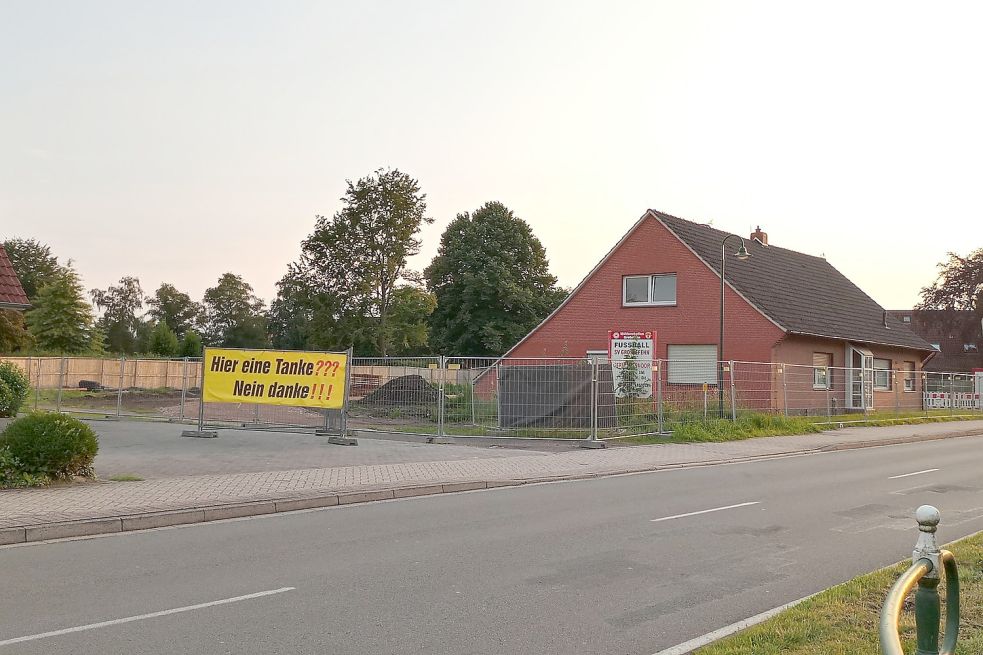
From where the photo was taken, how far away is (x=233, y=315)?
346ft

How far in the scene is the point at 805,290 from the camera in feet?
116

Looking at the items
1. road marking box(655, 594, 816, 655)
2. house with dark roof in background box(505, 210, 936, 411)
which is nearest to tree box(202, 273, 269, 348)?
house with dark roof in background box(505, 210, 936, 411)

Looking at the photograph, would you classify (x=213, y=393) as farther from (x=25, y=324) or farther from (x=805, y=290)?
(x=25, y=324)

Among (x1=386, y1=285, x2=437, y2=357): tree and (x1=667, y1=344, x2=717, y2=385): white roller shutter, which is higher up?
(x1=386, y1=285, x2=437, y2=357): tree

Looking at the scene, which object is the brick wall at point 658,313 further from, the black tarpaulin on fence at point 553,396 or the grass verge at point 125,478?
the grass verge at point 125,478

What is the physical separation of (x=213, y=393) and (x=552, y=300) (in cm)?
4731

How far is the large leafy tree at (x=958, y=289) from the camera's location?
58906 mm

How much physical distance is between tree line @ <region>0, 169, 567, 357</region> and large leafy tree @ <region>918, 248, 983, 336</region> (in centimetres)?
2831

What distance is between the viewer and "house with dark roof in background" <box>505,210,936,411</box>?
29406 mm

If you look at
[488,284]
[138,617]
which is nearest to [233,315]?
[488,284]

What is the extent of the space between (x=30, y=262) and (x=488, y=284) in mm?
54391

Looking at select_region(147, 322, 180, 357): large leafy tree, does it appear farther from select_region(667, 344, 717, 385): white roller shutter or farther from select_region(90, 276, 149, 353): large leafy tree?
select_region(667, 344, 717, 385): white roller shutter

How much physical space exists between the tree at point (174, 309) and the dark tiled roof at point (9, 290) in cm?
9511

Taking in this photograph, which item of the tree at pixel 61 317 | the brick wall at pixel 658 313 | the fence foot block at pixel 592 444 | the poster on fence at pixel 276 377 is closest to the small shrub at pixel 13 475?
the poster on fence at pixel 276 377
